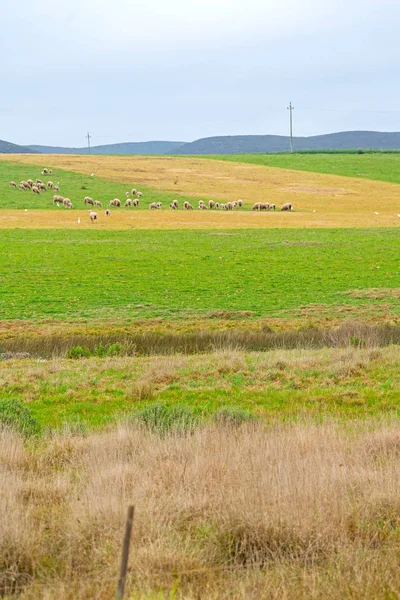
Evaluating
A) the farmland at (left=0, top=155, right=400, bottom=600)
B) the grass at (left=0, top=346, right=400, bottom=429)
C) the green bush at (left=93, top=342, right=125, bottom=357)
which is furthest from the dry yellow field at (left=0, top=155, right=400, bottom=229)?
the grass at (left=0, top=346, right=400, bottom=429)

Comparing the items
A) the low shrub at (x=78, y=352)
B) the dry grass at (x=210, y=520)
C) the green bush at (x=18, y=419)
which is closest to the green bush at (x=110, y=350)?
the low shrub at (x=78, y=352)

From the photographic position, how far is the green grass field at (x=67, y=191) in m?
72.7

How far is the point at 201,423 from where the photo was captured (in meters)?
10.5

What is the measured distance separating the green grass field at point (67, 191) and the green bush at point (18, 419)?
195ft

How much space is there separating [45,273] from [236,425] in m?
26.0

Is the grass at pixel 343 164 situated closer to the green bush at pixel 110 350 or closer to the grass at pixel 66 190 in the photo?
the grass at pixel 66 190

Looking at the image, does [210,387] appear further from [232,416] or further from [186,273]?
[186,273]

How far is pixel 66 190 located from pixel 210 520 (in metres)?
78.0

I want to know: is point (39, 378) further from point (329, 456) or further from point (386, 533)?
point (386, 533)

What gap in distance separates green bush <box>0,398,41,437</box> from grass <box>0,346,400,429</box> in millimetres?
334

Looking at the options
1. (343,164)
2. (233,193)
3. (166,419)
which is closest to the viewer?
(166,419)

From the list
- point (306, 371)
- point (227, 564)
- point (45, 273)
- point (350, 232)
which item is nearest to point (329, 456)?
point (227, 564)

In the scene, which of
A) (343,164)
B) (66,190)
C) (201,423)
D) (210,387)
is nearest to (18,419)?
(201,423)

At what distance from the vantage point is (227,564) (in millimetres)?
6008
